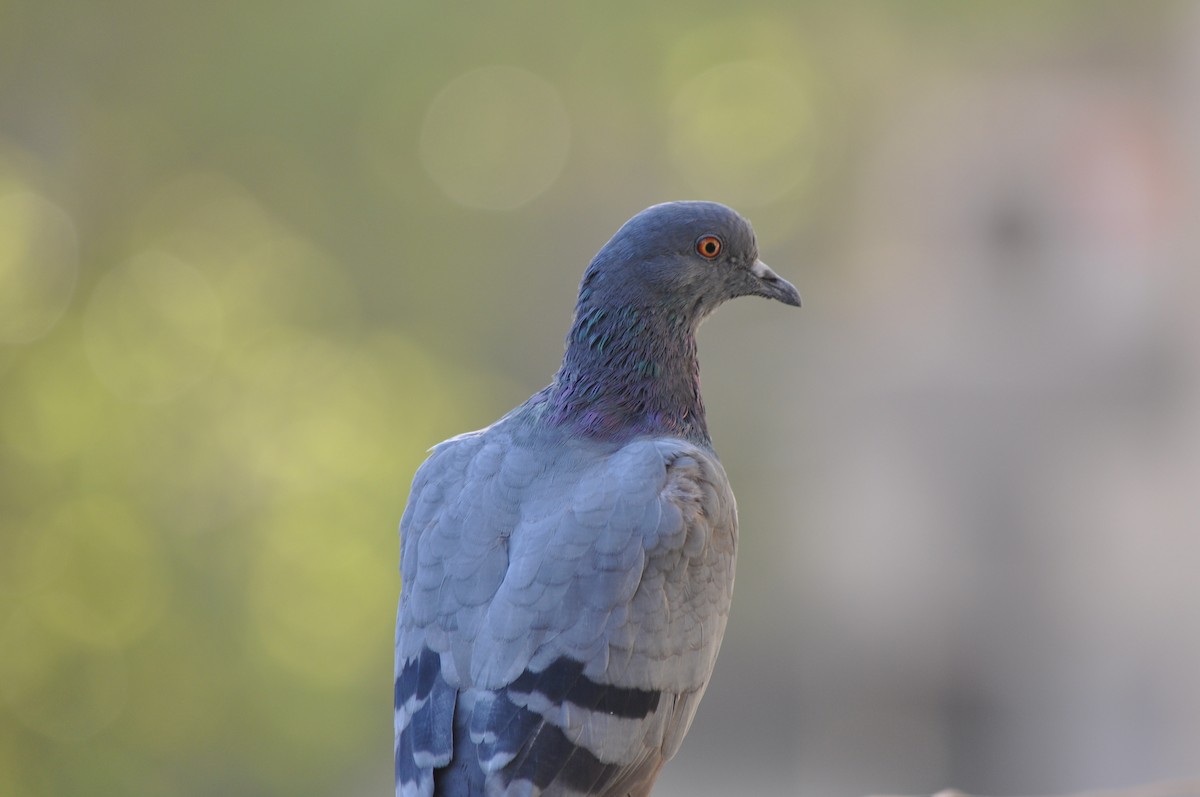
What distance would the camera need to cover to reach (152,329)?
3.82 meters

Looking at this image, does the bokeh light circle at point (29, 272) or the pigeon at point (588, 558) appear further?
the bokeh light circle at point (29, 272)

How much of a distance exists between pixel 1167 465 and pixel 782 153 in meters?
2.32

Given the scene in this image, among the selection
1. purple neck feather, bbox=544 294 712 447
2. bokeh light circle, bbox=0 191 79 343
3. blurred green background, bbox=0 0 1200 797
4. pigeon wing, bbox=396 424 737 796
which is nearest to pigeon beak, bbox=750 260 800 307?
purple neck feather, bbox=544 294 712 447

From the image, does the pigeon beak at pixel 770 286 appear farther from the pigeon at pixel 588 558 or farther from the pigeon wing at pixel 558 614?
the pigeon wing at pixel 558 614

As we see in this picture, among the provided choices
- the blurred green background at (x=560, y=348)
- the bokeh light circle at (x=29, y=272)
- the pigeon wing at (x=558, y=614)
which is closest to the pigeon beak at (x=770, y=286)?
the pigeon wing at (x=558, y=614)

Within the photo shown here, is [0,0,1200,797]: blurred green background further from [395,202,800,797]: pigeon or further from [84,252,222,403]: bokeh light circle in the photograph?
[395,202,800,797]: pigeon

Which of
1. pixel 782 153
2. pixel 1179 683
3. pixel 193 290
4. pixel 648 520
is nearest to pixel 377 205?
pixel 193 290

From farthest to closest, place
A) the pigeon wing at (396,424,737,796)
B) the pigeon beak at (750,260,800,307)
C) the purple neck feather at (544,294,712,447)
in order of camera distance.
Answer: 1. the pigeon beak at (750,260,800,307)
2. the purple neck feather at (544,294,712,447)
3. the pigeon wing at (396,424,737,796)

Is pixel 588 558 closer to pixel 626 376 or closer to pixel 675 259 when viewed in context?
pixel 626 376

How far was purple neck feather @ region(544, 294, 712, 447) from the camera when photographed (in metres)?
1.98

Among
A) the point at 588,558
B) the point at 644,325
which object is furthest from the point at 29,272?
the point at 588,558

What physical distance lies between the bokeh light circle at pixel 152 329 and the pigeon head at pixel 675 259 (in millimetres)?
2106

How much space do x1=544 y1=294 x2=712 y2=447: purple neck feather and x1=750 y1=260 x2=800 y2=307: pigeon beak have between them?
15 cm

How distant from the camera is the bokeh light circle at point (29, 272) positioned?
3.70m
